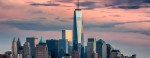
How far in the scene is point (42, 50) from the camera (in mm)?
132375

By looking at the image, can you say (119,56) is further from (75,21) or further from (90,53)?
(75,21)

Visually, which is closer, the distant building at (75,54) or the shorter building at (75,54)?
the distant building at (75,54)

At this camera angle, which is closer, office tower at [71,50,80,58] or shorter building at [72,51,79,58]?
office tower at [71,50,80,58]

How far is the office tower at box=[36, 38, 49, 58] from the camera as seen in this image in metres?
130

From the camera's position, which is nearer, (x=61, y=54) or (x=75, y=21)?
(x=61, y=54)

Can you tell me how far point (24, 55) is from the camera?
124 m

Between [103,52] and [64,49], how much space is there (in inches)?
519

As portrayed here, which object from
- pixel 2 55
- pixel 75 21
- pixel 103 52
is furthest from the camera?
pixel 75 21

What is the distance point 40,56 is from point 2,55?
95.2ft

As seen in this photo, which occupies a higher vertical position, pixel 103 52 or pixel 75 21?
pixel 75 21

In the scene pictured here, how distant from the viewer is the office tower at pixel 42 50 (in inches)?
5104

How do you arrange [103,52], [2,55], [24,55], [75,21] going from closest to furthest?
1. [2,55]
2. [24,55]
3. [103,52]
4. [75,21]

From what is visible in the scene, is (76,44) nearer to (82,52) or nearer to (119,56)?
(82,52)

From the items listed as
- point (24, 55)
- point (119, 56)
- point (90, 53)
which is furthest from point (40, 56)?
point (119, 56)
